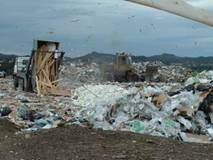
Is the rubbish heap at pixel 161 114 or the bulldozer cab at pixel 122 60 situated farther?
the bulldozer cab at pixel 122 60

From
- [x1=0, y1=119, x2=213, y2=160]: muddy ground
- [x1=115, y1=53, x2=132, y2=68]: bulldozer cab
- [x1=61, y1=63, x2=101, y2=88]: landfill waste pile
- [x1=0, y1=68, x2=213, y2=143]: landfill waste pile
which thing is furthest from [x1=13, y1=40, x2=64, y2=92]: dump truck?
[x1=0, y1=119, x2=213, y2=160]: muddy ground

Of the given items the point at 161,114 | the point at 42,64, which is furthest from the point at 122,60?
the point at 161,114

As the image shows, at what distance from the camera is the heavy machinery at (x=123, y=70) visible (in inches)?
1510

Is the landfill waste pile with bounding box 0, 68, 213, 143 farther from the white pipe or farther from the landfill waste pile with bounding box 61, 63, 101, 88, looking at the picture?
the landfill waste pile with bounding box 61, 63, 101, 88

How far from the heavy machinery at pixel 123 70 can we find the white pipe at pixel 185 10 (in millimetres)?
34301

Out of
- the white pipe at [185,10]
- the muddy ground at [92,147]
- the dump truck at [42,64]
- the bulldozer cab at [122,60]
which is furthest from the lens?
the bulldozer cab at [122,60]

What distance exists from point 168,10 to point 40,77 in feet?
70.1

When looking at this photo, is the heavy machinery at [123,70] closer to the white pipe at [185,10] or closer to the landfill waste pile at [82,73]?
the landfill waste pile at [82,73]

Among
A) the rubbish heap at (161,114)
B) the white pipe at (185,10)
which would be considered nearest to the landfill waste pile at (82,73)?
the rubbish heap at (161,114)

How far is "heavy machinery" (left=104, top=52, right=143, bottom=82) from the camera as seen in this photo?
126 ft

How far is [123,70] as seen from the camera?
39.2 metres

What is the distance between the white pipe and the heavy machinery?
3430 centimetres

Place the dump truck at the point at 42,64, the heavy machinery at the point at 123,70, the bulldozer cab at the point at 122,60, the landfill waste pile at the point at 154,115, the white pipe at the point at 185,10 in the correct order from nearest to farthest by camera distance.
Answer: the white pipe at the point at 185,10 → the landfill waste pile at the point at 154,115 → the dump truck at the point at 42,64 → the bulldozer cab at the point at 122,60 → the heavy machinery at the point at 123,70

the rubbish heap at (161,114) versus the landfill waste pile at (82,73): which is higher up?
the rubbish heap at (161,114)
